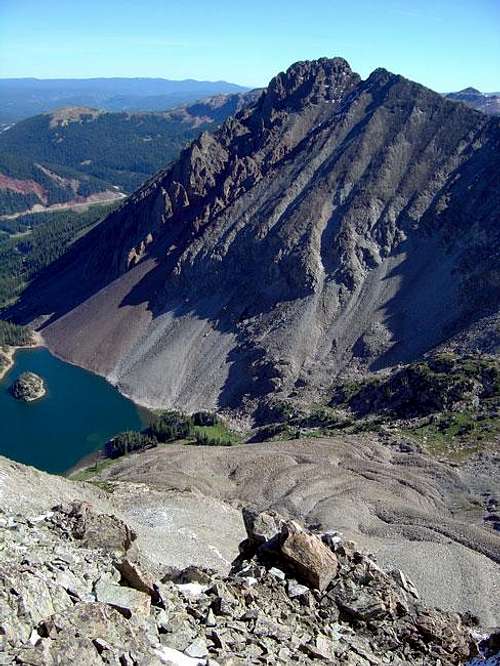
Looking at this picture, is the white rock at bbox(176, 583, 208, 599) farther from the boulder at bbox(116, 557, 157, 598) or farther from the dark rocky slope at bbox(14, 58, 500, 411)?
the dark rocky slope at bbox(14, 58, 500, 411)

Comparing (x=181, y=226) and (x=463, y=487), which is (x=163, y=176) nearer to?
(x=181, y=226)

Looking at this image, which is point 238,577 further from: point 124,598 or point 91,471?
point 91,471

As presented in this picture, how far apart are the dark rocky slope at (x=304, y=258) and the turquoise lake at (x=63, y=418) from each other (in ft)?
14.7

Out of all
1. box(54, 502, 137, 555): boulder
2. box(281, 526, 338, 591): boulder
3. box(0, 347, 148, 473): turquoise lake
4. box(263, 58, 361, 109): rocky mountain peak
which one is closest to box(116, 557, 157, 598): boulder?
box(54, 502, 137, 555): boulder

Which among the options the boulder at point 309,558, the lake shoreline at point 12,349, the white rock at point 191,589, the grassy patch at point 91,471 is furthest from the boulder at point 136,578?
the lake shoreline at point 12,349

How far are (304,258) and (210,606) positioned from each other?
105 m

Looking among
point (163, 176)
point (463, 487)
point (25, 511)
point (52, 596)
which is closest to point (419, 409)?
point (463, 487)

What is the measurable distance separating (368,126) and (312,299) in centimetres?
4711

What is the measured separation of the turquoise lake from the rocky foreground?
6945 centimetres

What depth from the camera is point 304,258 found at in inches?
5049

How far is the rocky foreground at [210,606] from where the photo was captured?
21922 millimetres

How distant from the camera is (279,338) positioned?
120875 mm

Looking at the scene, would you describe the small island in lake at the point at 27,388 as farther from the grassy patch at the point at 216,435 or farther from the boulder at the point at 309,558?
the boulder at the point at 309,558

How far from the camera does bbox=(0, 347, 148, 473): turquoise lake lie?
104562 millimetres
